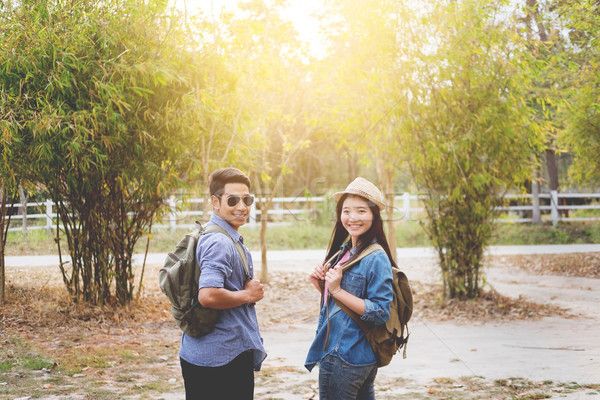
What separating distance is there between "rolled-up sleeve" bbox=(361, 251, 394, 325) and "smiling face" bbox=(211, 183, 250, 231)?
0.54 metres

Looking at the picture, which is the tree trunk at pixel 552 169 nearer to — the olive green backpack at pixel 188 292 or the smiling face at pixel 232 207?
the smiling face at pixel 232 207

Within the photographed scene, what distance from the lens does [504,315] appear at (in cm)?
736

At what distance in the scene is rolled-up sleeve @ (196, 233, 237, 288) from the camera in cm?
220

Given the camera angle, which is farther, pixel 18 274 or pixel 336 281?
pixel 18 274

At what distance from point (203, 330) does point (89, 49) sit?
4.80 meters

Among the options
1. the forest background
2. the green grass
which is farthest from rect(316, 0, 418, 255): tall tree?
the green grass

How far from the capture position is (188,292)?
7.55 feet

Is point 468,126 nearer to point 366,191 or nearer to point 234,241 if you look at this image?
point 366,191

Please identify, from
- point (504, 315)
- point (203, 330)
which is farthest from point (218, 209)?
point (504, 315)

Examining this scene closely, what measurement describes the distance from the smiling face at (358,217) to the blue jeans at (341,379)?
53cm

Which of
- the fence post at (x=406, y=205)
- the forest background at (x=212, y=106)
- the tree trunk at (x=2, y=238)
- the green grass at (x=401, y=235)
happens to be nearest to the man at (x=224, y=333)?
the forest background at (x=212, y=106)

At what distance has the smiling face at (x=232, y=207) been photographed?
239 centimetres

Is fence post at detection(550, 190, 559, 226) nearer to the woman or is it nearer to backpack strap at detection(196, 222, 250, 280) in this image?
the woman

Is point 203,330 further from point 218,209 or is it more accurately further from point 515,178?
point 515,178
